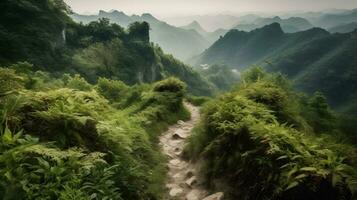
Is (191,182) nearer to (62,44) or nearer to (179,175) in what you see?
(179,175)

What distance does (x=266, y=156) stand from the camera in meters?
5.38

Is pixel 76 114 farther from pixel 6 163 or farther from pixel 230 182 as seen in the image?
pixel 230 182

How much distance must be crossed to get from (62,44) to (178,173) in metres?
68.5

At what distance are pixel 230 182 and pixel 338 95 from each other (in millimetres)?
163392

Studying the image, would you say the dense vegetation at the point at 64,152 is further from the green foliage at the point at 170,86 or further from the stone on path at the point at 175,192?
the green foliage at the point at 170,86

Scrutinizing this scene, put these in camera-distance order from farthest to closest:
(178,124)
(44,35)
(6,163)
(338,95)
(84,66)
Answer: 1. (338,95)
2. (44,35)
3. (84,66)
4. (178,124)
5. (6,163)

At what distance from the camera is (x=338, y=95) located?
147 metres

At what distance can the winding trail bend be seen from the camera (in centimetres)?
656

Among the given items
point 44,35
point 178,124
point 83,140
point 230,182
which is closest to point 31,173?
point 83,140

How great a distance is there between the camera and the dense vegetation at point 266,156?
4504 millimetres

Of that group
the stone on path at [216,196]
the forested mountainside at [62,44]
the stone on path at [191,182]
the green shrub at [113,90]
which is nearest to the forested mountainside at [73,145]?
the stone on path at [191,182]

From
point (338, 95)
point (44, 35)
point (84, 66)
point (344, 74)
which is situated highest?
point (44, 35)

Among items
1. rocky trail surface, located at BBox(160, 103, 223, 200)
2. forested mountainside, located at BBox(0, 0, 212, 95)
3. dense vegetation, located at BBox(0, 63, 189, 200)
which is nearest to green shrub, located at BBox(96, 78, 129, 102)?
rocky trail surface, located at BBox(160, 103, 223, 200)

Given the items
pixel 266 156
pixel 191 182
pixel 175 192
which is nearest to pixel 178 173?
pixel 191 182
